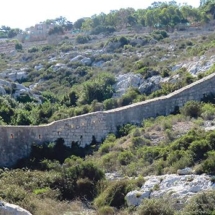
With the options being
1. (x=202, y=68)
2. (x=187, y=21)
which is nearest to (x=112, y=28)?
(x=187, y=21)

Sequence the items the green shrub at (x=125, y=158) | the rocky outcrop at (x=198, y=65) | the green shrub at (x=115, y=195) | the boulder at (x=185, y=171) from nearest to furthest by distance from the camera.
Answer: the green shrub at (x=115, y=195) → the boulder at (x=185, y=171) → the green shrub at (x=125, y=158) → the rocky outcrop at (x=198, y=65)

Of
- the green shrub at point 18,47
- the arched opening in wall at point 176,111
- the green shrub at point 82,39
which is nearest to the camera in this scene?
the arched opening in wall at point 176,111

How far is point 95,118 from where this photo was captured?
82.9ft

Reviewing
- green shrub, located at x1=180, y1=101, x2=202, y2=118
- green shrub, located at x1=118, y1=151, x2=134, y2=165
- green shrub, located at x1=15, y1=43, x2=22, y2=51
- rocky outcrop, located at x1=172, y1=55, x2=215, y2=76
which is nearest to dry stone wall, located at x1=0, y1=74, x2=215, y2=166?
green shrub, located at x1=180, y1=101, x2=202, y2=118

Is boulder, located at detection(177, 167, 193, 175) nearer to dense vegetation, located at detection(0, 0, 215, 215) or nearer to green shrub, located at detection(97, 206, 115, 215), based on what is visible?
dense vegetation, located at detection(0, 0, 215, 215)

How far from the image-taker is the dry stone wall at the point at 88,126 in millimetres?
24000

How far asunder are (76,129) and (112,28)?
4597 cm

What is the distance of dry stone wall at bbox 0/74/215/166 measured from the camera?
78.7ft

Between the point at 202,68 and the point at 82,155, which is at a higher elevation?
the point at 202,68

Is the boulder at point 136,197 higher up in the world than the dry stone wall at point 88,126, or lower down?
lower down

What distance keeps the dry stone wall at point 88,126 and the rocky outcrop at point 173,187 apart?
690cm

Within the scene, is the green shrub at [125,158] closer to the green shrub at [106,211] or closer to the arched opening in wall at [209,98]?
the green shrub at [106,211]

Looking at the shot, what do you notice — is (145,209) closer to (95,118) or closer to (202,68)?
(95,118)

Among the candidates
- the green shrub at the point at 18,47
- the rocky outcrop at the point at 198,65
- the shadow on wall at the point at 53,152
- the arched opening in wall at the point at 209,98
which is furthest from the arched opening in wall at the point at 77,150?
the green shrub at the point at 18,47
